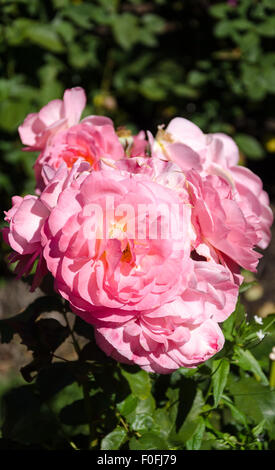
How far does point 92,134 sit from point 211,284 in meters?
0.32

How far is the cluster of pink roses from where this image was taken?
68cm

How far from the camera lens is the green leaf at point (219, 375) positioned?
2.65ft

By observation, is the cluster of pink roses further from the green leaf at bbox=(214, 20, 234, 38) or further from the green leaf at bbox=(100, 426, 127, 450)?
the green leaf at bbox=(214, 20, 234, 38)

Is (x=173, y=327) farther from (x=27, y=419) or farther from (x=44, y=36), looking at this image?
(x=44, y=36)

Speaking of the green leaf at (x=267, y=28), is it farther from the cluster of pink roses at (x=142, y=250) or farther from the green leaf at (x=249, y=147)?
the cluster of pink roses at (x=142, y=250)

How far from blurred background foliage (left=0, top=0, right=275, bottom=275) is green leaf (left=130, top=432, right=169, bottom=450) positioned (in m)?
1.44

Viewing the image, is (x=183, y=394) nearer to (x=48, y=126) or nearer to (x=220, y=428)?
(x=220, y=428)

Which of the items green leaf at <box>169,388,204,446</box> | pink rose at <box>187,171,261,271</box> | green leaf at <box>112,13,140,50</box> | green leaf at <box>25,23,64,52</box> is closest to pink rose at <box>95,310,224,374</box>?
pink rose at <box>187,171,261,271</box>

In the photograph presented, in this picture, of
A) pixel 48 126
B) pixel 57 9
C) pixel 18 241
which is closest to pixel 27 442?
pixel 18 241

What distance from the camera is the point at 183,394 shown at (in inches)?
36.3

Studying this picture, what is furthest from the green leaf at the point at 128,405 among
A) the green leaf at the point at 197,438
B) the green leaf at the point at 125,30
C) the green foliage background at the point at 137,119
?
the green leaf at the point at 125,30

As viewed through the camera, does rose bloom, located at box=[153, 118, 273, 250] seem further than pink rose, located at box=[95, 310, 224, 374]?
Yes

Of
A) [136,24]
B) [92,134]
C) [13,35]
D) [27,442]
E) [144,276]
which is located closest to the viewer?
[144,276]

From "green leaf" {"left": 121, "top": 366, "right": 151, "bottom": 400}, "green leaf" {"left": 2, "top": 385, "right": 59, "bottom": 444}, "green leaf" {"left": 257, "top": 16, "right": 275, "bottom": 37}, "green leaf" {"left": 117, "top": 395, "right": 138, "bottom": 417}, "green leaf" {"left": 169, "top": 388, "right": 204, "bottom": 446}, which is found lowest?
"green leaf" {"left": 2, "top": 385, "right": 59, "bottom": 444}
